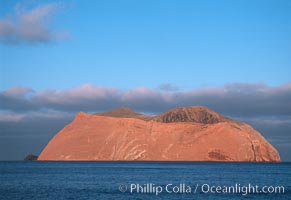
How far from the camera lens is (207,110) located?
17575 centimetres

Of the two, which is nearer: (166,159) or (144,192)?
(144,192)

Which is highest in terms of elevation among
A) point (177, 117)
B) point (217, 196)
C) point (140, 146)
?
point (177, 117)

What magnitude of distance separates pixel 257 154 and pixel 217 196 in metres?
108

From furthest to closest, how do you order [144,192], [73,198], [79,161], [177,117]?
[177,117] < [79,161] < [144,192] < [73,198]

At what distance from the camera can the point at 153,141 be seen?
143m

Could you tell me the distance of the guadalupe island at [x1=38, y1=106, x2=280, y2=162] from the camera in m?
142

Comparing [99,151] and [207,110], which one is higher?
[207,110]

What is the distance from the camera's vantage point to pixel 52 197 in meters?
43.8

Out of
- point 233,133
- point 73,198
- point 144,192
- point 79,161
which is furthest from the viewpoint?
point 79,161

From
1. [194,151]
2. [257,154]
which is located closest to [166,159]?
[194,151]

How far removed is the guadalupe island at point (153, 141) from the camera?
464 ft

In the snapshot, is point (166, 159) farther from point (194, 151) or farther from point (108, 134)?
point (108, 134)

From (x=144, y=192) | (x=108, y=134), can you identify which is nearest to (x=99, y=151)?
(x=108, y=134)

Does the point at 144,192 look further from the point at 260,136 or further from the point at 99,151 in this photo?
the point at 260,136
